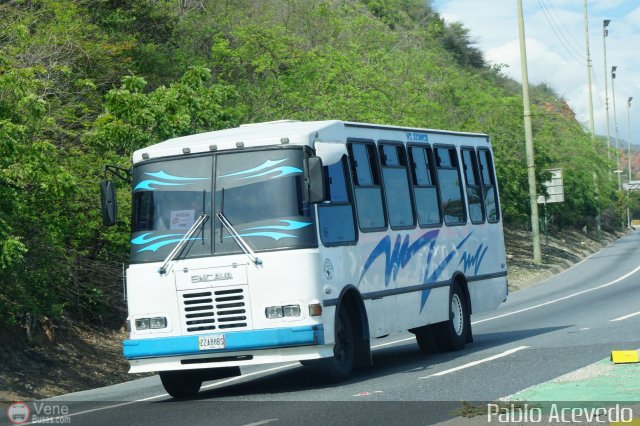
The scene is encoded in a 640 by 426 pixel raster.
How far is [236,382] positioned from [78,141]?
10140 mm

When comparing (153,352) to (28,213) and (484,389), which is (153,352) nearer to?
(484,389)

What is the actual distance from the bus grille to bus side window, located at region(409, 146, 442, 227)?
430cm

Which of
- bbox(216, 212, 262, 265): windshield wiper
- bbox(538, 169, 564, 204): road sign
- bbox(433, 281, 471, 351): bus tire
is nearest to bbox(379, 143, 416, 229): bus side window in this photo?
bbox(433, 281, 471, 351): bus tire

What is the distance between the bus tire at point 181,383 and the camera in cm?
1393

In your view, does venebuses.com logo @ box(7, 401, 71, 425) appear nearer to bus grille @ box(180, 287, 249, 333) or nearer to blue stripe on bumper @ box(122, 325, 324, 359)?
blue stripe on bumper @ box(122, 325, 324, 359)

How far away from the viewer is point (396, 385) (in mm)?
13188

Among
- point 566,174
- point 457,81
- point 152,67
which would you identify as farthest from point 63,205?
point 566,174

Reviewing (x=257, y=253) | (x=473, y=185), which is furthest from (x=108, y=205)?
(x=473, y=185)

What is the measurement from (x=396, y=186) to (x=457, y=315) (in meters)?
2.78

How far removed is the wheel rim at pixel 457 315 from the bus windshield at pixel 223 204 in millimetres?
5012

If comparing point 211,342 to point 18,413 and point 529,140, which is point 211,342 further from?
point 529,140

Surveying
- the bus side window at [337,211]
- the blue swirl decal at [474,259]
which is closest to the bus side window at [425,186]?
the blue swirl decal at [474,259]

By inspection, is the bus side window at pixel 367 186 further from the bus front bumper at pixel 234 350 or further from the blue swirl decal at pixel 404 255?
the bus front bumper at pixel 234 350

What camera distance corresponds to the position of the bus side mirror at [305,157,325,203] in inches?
509
